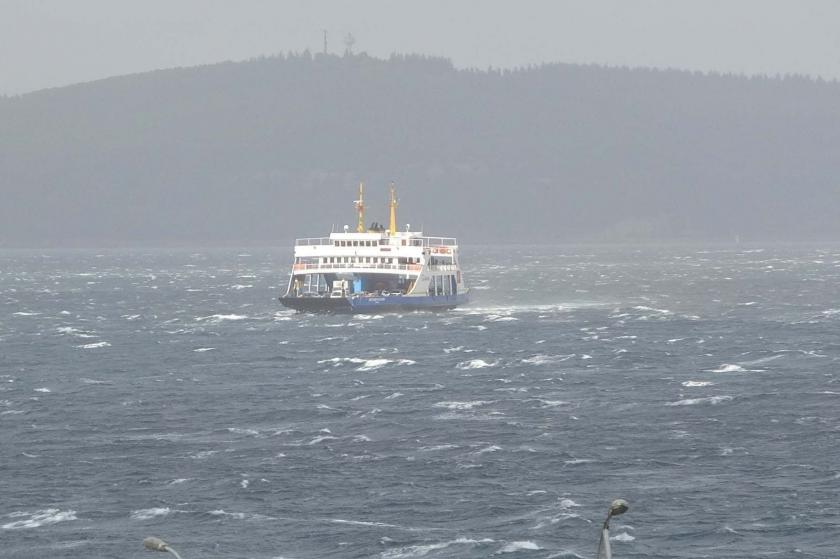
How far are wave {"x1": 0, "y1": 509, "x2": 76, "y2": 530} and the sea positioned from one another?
115mm

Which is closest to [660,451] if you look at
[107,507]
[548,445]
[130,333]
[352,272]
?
[548,445]

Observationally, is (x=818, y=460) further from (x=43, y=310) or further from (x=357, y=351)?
(x=43, y=310)

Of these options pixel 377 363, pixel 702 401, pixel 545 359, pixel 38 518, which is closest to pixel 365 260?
pixel 545 359

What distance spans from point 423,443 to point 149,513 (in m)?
15.9

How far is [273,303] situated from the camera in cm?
17112

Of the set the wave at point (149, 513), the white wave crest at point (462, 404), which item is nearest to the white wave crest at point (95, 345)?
the white wave crest at point (462, 404)

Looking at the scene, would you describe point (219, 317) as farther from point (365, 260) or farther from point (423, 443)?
point (423, 443)

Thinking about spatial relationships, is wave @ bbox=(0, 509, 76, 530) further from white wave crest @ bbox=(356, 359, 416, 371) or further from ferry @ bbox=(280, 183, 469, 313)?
ferry @ bbox=(280, 183, 469, 313)

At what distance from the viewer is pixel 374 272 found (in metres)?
148

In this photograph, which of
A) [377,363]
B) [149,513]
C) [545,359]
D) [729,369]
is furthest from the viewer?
[545,359]

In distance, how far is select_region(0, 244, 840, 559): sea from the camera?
53.6m

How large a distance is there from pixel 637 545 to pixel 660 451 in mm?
15220

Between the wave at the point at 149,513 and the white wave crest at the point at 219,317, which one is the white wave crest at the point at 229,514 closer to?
the wave at the point at 149,513

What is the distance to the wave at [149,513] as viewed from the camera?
56.1 m
